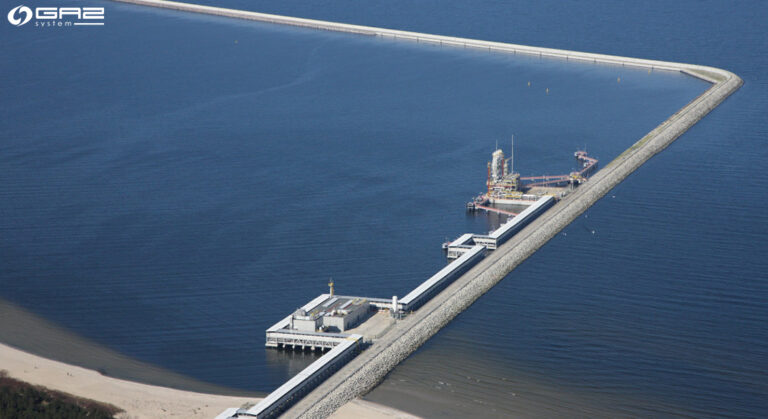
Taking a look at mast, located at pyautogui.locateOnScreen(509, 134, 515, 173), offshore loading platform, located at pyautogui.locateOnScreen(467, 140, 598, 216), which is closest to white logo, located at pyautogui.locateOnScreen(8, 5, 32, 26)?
mast, located at pyautogui.locateOnScreen(509, 134, 515, 173)

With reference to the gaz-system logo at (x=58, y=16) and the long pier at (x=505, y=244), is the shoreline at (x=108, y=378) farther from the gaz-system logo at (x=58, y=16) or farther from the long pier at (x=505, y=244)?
the gaz-system logo at (x=58, y=16)

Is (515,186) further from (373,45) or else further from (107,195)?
(373,45)

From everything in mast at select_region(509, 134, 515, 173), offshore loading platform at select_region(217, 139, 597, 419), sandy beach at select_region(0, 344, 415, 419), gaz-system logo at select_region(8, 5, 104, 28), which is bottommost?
sandy beach at select_region(0, 344, 415, 419)

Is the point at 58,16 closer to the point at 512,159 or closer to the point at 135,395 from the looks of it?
the point at 512,159

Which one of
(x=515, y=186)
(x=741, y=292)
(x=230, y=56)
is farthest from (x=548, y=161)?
(x=230, y=56)

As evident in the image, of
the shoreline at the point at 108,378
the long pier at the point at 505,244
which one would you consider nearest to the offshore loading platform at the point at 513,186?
the long pier at the point at 505,244

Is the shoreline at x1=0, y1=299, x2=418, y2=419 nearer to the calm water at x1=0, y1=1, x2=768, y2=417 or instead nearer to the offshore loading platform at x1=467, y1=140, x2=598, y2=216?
the calm water at x1=0, y1=1, x2=768, y2=417
